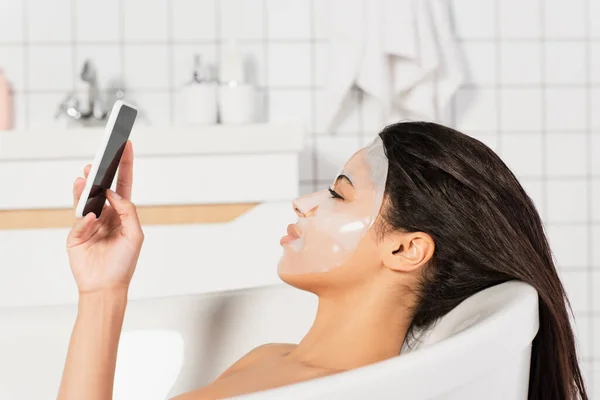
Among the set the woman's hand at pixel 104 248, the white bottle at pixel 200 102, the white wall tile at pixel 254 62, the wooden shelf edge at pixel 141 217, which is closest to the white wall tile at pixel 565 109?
the white wall tile at pixel 254 62

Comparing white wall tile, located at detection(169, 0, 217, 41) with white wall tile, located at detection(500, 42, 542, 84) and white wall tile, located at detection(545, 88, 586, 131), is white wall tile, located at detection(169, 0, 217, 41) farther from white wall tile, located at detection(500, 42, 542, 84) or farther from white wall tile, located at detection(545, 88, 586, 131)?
white wall tile, located at detection(545, 88, 586, 131)

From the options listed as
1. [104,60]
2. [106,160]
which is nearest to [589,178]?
[104,60]

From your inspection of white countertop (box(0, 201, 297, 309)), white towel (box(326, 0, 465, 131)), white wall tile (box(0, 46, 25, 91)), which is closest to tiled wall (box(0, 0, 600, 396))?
white wall tile (box(0, 46, 25, 91))

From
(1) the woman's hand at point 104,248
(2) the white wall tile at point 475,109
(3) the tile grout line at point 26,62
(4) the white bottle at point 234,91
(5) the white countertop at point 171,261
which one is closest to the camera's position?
(1) the woman's hand at point 104,248

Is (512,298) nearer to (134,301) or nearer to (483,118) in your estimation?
(134,301)

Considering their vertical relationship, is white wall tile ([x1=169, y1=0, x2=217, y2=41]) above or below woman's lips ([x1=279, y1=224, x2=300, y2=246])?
above

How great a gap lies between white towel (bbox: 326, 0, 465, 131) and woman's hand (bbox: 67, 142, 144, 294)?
1.37m

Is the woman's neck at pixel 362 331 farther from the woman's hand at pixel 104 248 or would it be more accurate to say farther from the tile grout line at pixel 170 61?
the tile grout line at pixel 170 61

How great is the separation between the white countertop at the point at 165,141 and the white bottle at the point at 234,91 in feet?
1.00

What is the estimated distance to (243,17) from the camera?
266 centimetres

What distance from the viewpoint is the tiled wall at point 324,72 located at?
2.63 meters

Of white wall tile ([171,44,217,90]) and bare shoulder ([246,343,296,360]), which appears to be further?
white wall tile ([171,44,217,90])

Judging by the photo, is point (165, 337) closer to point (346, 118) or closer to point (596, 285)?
point (346, 118)

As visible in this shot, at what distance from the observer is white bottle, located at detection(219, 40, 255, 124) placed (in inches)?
95.3
